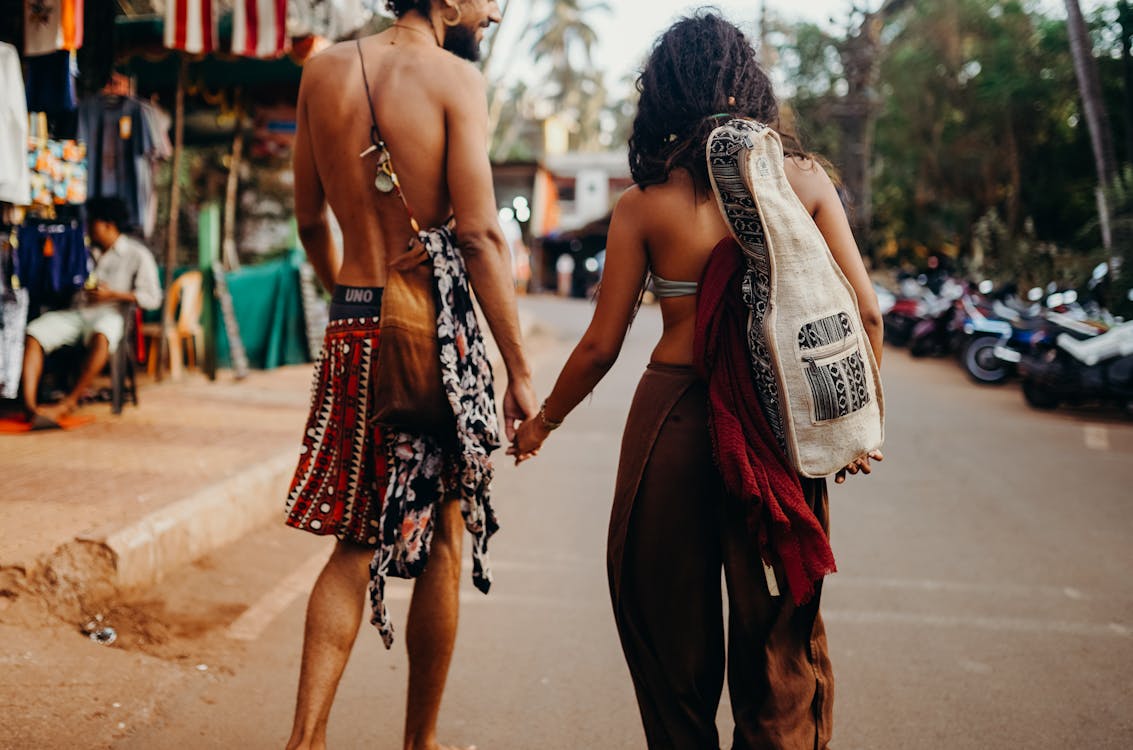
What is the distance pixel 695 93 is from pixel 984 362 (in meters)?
10.8

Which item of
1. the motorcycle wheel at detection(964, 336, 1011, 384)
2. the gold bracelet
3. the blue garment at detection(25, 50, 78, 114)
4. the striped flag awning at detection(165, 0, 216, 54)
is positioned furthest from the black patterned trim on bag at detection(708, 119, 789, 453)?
the motorcycle wheel at detection(964, 336, 1011, 384)

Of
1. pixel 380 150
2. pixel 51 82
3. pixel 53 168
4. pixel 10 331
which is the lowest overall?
pixel 10 331

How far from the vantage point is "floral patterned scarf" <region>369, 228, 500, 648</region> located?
242cm

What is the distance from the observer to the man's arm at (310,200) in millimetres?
2574

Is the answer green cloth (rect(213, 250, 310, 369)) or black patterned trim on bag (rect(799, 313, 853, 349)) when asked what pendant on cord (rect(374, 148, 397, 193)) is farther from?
green cloth (rect(213, 250, 310, 369))

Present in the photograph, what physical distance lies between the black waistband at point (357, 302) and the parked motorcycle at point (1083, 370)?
Answer: 847 centimetres

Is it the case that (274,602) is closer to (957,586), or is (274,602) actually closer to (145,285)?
(957,586)

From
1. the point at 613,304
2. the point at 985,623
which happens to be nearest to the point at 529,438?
the point at 613,304

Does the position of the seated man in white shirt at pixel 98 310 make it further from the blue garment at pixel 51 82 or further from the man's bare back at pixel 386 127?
the man's bare back at pixel 386 127

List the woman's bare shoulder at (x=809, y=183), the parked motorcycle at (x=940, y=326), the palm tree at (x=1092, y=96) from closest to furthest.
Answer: the woman's bare shoulder at (x=809, y=183)
the palm tree at (x=1092, y=96)
the parked motorcycle at (x=940, y=326)

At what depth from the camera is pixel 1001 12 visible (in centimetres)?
2173

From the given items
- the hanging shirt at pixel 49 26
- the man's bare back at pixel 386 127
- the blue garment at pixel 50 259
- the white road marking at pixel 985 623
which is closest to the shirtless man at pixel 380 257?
the man's bare back at pixel 386 127

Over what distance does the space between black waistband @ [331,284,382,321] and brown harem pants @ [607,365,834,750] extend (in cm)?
72

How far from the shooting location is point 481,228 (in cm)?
247
